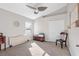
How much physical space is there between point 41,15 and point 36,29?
0.52 metres

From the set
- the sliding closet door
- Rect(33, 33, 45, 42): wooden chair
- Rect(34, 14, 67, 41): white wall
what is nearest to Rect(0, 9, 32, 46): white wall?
Rect(34, 14, 67, 41): white wall

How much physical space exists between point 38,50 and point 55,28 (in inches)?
38.5

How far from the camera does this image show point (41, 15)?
9.13 feet

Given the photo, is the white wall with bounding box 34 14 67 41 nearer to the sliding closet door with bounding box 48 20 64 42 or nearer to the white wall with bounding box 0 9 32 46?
the sliding closet door with bounding box 48 20 64 42

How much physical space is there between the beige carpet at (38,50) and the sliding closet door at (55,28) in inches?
8.3

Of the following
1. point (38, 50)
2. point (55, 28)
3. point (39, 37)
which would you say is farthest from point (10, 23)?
point (55, 28)

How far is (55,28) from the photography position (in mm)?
2449

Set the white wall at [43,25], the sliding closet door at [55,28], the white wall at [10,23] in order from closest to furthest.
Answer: the sliding closet door at [55,28] → the white wall at [43,25] → the white wall at [10,23]

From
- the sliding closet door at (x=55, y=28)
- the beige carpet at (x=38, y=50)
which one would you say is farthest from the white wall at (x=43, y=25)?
the beige carpet at (x=38, y=50)

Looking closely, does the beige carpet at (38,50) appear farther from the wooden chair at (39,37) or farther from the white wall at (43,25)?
the white wall at (43,25)

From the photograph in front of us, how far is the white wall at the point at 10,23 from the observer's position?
2.79 metres

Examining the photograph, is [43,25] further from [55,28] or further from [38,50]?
[38,50]

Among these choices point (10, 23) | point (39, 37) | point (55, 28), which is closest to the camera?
point (55, 28)

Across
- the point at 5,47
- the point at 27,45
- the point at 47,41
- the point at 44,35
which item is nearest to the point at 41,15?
the point at 44,35
